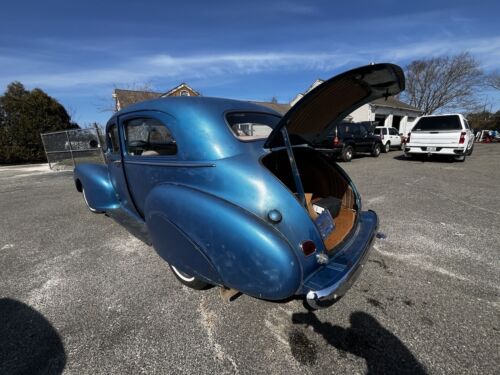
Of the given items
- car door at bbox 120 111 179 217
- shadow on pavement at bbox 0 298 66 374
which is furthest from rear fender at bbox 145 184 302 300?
shadow on pavement at bbox 0 298 66 374

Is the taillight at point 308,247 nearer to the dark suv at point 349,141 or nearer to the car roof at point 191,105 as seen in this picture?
the car roof at point 191,105

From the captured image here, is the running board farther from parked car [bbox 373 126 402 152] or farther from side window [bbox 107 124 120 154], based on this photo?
parked car [bbox 373 126 402 152]

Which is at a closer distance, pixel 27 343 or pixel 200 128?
pixel 27 343

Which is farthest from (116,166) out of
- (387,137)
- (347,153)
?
(387,137)

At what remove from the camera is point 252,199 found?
1.83 metres

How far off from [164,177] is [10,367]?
1731 millimetres

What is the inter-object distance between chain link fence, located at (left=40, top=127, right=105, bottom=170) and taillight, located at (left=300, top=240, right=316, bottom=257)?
41.1ft

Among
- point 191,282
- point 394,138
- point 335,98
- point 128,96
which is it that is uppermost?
point 128,96

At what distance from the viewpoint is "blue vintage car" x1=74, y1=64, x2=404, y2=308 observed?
1724mm


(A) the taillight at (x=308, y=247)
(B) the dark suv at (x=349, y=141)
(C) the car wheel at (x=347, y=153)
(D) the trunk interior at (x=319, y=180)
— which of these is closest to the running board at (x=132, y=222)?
(D) the trunk interior at (x=319, y=180)

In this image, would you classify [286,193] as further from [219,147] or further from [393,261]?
[393,261]

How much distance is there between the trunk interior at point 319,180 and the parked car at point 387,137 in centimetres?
1462

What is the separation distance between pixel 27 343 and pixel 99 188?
2439mm

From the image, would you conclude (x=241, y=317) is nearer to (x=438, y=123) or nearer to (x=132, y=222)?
(x=132, y=222)
